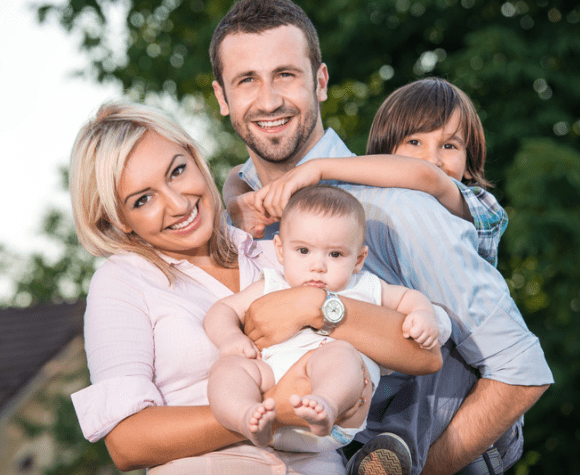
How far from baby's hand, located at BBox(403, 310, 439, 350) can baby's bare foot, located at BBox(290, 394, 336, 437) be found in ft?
1.76

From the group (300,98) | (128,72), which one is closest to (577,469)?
(300,98)

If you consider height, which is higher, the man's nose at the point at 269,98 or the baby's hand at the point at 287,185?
the man's nose at the point at 269,98

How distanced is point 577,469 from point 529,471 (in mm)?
591

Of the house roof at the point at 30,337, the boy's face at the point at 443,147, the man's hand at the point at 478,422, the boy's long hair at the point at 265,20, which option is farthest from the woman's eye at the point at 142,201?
the house roof at the point at 30,337

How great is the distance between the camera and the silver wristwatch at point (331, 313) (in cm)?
210

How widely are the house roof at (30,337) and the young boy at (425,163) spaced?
14.8 metres

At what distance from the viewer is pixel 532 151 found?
6555mm

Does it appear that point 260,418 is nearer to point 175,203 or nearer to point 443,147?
point 175,203

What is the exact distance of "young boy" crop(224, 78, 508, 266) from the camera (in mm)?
2533

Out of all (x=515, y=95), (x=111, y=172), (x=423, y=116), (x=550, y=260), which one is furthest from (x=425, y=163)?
(x=515, y=95)

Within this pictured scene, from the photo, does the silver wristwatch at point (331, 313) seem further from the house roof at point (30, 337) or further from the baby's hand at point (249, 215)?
the house roof at point (30, 337)

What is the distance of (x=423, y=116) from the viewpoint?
3.24 m

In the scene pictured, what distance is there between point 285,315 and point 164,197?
76cm

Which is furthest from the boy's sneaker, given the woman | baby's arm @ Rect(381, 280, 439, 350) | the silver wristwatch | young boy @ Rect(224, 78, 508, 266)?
young boy @ Rect(224, 78, 508, 266)
